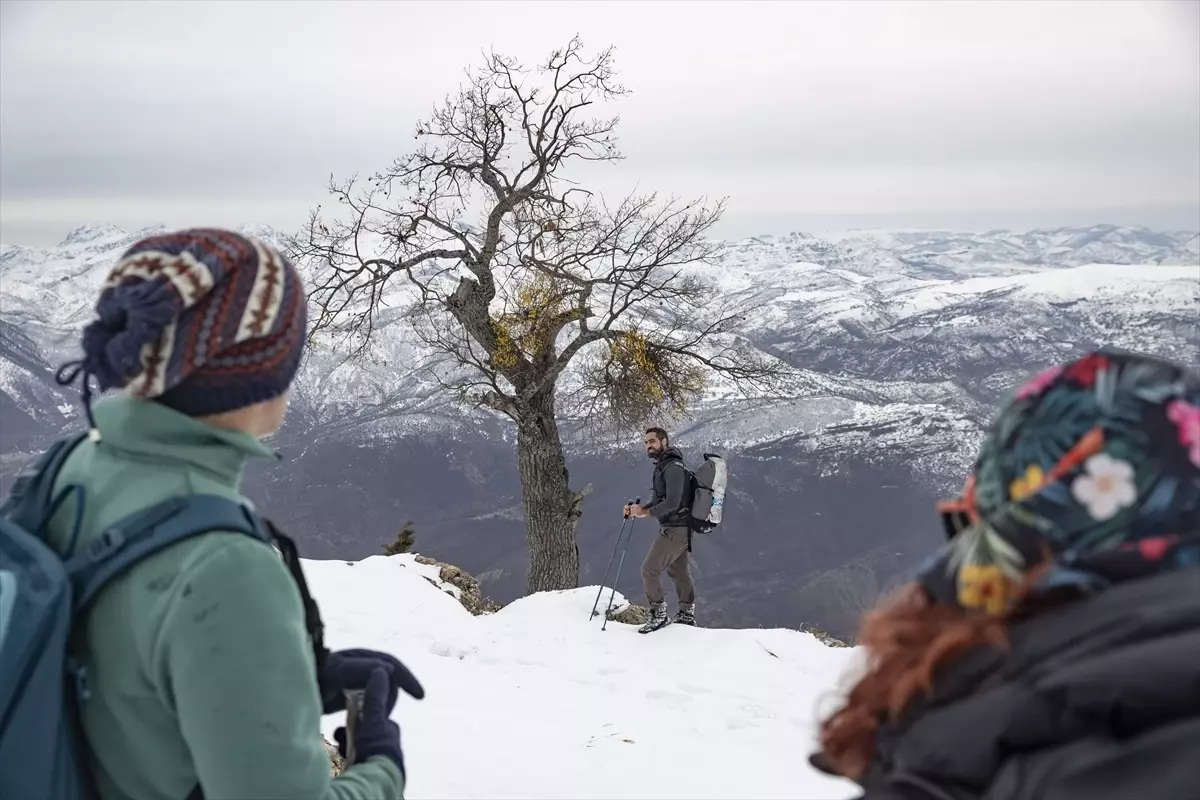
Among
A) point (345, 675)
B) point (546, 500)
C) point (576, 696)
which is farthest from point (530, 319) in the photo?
point (345, 675)

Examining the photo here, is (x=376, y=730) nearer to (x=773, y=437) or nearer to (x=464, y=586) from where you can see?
(x=464, y=586)

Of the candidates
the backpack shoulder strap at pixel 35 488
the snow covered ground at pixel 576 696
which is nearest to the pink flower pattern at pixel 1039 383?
the backpack shoulder strap at pixel 35 488

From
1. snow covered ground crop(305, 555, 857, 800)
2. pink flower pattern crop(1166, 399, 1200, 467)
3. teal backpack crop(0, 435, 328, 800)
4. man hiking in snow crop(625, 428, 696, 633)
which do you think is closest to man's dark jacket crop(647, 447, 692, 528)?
man hiking in snow crop(625, 428, 696, 633)

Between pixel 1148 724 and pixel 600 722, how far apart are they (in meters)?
5.80

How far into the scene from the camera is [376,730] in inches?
65.2

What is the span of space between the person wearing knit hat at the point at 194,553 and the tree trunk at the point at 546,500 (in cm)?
1127

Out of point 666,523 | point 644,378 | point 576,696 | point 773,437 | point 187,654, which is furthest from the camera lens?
point 773,437

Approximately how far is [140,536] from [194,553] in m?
0.11

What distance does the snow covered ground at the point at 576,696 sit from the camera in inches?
193

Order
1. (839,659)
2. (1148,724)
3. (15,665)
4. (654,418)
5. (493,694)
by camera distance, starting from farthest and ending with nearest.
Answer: (654,418) → (839,659) → (493,694) → (15,665) → (1148,724)

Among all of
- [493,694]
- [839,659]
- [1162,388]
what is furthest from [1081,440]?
[839,659]

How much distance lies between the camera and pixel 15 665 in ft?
3.96

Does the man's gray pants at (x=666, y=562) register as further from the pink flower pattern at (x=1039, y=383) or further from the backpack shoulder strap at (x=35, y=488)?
the pink flower pattern at (x=1039, y=383)

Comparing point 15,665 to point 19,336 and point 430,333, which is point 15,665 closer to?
point 430,333
